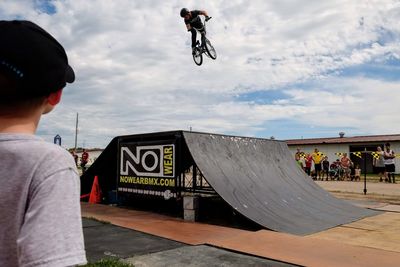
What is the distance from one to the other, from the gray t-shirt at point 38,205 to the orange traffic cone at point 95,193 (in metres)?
10.1

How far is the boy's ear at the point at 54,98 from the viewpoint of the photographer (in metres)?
1.00

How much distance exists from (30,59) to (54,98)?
13 centimetres

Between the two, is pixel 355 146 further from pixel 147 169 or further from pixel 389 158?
pixel 147 169

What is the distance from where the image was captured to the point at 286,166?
34.3 feet

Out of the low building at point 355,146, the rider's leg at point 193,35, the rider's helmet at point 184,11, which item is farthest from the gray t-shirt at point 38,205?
the low building at point 355,146

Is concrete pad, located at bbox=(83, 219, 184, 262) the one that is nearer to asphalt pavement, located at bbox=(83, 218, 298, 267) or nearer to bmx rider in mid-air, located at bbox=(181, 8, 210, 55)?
asphalt pavement, located at bbox=(83, 218, 298, 267)

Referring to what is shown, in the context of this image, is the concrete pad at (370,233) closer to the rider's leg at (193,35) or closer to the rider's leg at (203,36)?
the rider's leg at (203,36)

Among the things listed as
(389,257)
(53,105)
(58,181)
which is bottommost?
(389,257)

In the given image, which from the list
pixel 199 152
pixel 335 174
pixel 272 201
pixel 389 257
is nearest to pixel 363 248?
pixel 389 257

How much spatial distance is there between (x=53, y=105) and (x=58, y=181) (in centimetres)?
25

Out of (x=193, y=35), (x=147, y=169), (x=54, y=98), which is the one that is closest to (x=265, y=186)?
(x=147, y=169)

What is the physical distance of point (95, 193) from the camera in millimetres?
10648

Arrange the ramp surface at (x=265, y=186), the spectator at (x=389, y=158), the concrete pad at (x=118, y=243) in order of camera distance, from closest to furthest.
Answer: the concrete pad at (x=118, y=243) → the ramp surface at (x=265, y=186) → the spectator at (x=389, y=158)

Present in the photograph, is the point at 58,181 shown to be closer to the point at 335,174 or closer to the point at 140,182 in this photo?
the point at 140,182
